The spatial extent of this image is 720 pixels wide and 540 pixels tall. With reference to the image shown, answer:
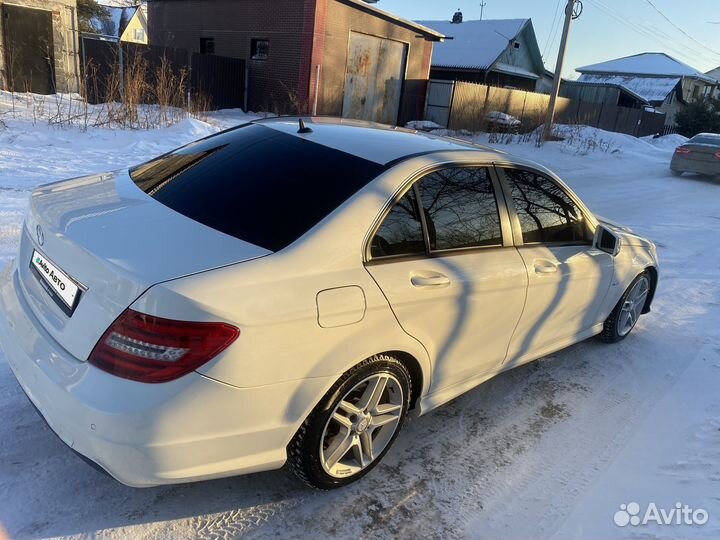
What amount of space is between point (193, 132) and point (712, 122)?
37.2 meters

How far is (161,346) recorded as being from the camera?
1943 millimetres

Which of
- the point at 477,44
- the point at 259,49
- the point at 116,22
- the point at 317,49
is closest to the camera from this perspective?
the point at 317,49

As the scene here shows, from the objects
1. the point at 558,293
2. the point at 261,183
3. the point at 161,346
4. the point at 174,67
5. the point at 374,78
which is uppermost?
the point at 374,78

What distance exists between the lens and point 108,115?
11047mm

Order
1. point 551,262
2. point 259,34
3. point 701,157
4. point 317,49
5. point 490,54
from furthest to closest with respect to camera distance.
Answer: point 490,54 < point 259,34 < point 317,49 < point 701,157 < point 551,262

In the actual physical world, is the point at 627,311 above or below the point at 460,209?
below

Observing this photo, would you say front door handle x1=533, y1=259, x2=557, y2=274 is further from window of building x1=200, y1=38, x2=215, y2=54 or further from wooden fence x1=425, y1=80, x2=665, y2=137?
window of building x1=200, y1=38, x2=215, y2=54

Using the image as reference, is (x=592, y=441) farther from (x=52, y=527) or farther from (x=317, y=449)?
(x=52, y=527)

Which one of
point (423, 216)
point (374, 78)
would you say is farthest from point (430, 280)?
point (374, 78)

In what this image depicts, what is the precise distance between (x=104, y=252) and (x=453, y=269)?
5.26ft

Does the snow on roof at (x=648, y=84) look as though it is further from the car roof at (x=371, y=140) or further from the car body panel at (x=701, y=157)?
the car roof at (x=371, y=140)

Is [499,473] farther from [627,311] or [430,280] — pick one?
[627,311]

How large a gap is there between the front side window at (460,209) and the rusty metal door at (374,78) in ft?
59.4

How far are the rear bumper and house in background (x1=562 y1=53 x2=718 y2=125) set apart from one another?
147 feet
